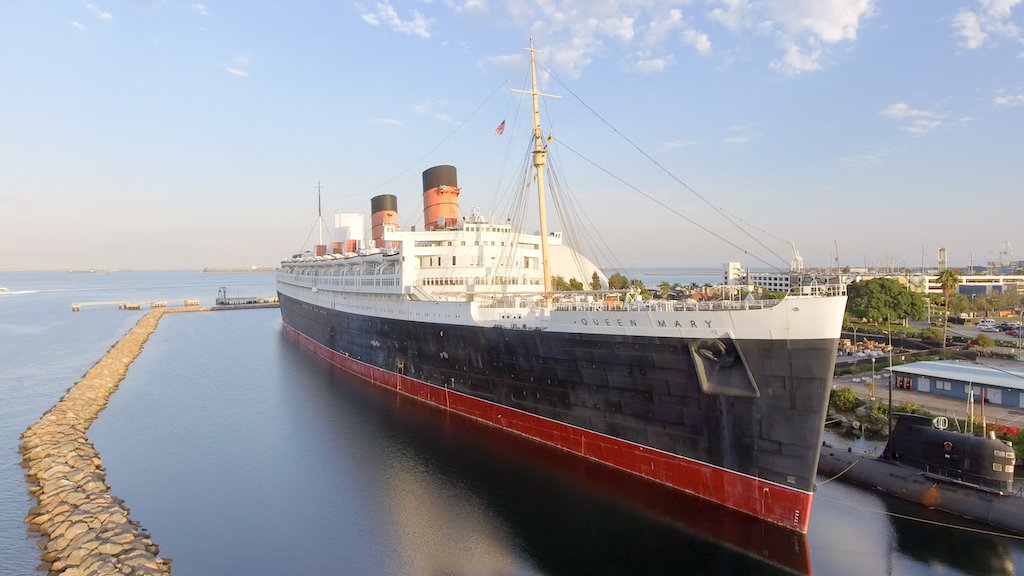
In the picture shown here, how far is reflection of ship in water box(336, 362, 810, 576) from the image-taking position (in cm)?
1234

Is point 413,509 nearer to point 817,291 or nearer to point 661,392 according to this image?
point 661,392

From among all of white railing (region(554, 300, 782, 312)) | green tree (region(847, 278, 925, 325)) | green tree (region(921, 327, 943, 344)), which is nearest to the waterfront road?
green tree (region(921, 327, 943, 344))

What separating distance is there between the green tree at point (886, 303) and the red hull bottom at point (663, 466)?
35.8m

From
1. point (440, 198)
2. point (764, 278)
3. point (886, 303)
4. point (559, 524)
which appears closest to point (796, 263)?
point (559, 524)

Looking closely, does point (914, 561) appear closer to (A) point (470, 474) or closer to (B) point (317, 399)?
(A) point (470, 474)

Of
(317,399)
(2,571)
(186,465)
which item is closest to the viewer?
(2,571)

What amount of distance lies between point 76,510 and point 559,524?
42.8 ft

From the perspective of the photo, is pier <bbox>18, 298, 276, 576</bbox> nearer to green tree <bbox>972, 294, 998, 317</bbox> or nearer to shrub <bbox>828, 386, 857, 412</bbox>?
shrub <bbox>828, 386, 857, 412</bbox>

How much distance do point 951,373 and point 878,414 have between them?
4.95m

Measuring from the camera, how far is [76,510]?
14.5 metres

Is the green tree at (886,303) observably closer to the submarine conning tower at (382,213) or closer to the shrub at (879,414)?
the shrub at (879,414)

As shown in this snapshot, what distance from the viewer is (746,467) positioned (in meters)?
13.4

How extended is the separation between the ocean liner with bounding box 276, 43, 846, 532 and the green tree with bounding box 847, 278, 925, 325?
3020cm

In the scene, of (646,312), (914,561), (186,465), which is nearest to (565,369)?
(646,312)
